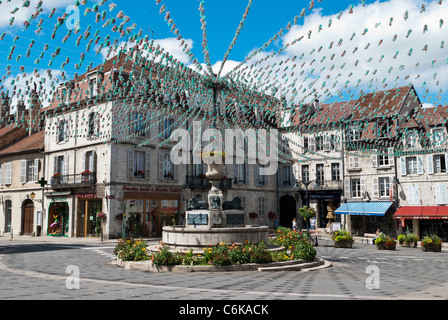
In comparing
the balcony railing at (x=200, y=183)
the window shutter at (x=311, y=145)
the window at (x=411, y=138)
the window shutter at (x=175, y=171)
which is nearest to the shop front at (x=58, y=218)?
the window shutter at (x=175, y=171)

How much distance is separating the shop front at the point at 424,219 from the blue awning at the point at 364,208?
1216mm

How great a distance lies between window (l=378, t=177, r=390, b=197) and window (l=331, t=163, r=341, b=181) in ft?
12.1

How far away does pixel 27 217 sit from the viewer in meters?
31.7

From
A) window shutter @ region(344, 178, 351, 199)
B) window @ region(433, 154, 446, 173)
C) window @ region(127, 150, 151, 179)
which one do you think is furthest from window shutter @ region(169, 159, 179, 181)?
window @ region(433, 154, 446, 173)

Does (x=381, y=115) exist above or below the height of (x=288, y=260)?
above

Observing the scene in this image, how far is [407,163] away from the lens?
30.3 m

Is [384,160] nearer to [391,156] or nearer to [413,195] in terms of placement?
[391,156]

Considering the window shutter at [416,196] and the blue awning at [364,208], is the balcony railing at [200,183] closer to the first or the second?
the blue awning at [364,208]

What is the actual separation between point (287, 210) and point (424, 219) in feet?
42.8

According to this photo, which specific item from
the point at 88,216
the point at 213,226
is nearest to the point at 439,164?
the point at 213,226

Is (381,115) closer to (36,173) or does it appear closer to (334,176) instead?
(334,176)

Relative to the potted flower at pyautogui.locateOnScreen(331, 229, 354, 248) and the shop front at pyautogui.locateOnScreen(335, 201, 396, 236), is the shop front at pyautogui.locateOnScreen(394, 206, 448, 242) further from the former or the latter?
the potted flower at pyautogui.locateOnScreen(331, 229, 354, 248)

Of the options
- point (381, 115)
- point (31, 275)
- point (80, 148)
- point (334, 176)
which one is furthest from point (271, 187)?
point (31, 275)

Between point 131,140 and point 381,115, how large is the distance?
1982 centimetres
